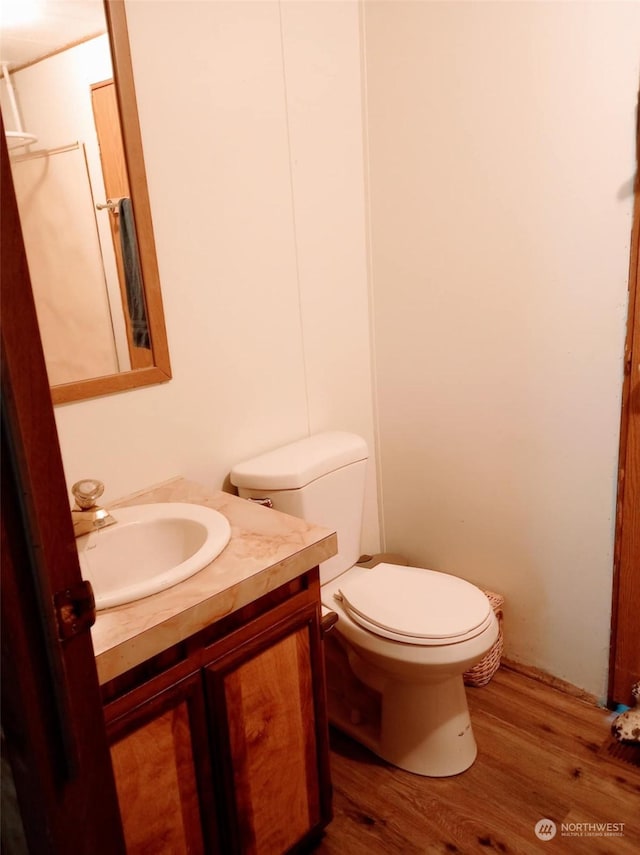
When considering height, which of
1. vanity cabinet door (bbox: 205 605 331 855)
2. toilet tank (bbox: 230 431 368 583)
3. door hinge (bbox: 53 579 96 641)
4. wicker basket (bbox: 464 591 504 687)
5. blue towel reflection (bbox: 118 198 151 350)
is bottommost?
wicker basket (bbox: 464 591 504 687)

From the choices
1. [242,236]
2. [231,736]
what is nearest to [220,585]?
[231,736]

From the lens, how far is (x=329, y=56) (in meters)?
1.89

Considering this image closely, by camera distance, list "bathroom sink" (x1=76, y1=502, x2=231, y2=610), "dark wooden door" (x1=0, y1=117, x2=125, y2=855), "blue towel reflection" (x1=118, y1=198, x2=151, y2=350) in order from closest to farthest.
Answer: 1. "dark wooden door" (x1=0, y1=117, x2=125, y2=855)
2. "bathroom sink" (x1=76, y1=502, x2=231, y2=610)
3. "blue towel reflection" (x1=118, y1=198, x2=151, y2=350)

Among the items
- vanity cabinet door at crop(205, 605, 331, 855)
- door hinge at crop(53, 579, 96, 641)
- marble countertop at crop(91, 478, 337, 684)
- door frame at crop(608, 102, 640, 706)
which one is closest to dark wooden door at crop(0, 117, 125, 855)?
door hinge at crop(53, 579, 96, 641)

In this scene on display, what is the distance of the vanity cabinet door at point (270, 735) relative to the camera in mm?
1193

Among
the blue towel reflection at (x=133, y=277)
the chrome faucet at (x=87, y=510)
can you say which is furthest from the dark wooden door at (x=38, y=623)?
the blue towel reflection at (x=133, y=277)

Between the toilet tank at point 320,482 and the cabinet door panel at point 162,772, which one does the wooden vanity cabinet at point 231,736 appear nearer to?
the cabinet door panel at point 162,772

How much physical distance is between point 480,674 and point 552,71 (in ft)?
5.69

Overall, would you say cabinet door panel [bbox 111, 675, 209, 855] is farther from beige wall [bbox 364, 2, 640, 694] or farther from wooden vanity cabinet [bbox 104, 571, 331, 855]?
beige wall [bbox 364, 2, 640, 694]

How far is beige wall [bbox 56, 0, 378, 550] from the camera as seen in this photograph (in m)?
1.52

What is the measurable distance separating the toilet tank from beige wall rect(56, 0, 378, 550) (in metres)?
0.11

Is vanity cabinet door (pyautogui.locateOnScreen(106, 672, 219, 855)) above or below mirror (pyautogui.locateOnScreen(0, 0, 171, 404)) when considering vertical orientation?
below

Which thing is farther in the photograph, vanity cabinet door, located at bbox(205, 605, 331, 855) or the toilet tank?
the toilet tank

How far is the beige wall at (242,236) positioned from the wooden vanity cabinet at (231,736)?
0.56 metres
